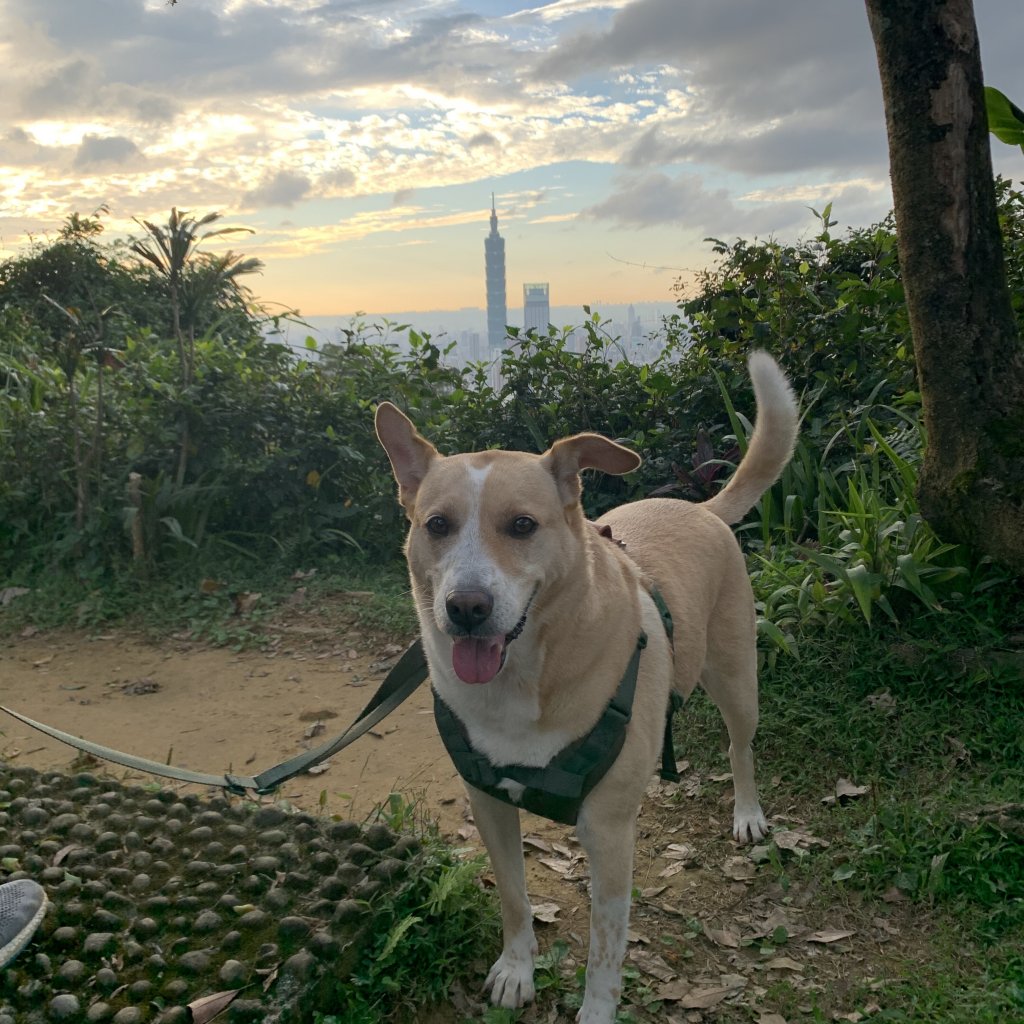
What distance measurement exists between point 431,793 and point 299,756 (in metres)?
1.22

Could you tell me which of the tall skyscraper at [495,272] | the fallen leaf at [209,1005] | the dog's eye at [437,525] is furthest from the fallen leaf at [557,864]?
the tall skyscraper at [495,272]

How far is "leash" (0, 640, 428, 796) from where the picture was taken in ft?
9.30

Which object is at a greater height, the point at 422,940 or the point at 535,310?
the point at 535,310

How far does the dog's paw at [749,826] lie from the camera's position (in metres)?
3.53

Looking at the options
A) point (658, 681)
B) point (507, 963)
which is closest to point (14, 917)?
point (507, 963)

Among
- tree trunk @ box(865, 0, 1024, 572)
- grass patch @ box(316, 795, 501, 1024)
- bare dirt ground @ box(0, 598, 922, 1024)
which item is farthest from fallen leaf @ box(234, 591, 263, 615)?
tree trunk @ box(865, 0, 1024, 572)

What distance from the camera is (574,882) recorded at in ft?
11.0

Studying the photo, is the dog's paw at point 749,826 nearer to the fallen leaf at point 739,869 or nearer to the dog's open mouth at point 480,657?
the fallen leaf at point 739,869

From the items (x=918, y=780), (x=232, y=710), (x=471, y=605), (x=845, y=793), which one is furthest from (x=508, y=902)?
(x=232, y=710)

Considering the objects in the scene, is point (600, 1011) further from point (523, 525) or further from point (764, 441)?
point (764, 441)

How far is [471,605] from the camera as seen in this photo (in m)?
2.22

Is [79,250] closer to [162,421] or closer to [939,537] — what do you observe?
[162,421]

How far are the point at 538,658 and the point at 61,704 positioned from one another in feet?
12.7

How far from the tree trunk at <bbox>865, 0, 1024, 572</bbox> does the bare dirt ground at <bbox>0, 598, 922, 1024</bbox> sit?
1.87 meters
